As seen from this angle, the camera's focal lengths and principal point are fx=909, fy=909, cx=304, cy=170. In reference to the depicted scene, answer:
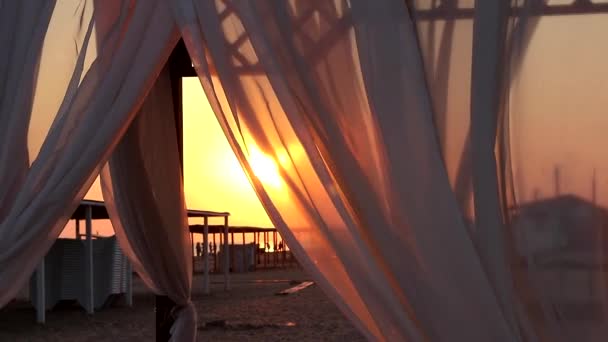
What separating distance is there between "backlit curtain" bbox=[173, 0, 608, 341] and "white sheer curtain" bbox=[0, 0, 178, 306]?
0.50 m

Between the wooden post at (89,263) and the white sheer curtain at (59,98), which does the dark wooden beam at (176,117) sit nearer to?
the white sheer curtain at (59,98)

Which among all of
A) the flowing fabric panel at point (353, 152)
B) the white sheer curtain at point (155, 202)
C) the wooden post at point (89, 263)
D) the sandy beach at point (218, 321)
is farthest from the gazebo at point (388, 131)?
the wooden post at point (89, 263)

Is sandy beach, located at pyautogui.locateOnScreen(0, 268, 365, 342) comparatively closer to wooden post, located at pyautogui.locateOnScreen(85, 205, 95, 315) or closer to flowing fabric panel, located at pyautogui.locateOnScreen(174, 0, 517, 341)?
wooden post, located at pyautogui.locateOnScreen(85, 205, 95, 315)

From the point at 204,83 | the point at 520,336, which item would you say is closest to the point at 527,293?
the point at 520,336

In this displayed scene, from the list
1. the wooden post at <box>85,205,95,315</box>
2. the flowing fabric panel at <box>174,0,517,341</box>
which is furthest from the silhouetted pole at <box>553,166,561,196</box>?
the wooden post at <box>85,205,95,315</box>

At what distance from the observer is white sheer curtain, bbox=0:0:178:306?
3094 millimetres

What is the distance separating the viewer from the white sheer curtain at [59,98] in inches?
122

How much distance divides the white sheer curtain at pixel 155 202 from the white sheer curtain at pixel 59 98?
3.27ft

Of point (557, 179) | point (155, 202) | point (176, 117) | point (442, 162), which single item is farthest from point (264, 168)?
point (176, 117)

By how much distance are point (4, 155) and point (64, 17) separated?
558 millimetres

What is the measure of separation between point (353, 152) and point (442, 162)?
0.88 feet

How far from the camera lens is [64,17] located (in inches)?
133

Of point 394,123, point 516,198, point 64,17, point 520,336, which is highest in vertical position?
point 64,17

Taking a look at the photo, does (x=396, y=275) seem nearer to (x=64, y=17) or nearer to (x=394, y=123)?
(x=394, y=123)
